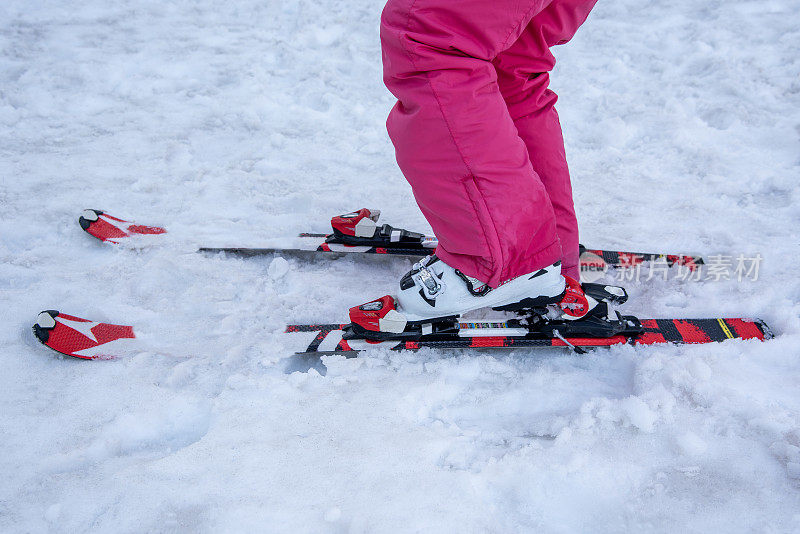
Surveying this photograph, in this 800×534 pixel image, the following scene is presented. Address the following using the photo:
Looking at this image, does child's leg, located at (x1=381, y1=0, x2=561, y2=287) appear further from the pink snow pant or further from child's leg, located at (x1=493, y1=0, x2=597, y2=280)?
child's leg, located at (x1=493, y1=0, x2=597, y2=280)

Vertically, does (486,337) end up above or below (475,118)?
below

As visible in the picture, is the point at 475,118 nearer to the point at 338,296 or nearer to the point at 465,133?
the point at 465,133

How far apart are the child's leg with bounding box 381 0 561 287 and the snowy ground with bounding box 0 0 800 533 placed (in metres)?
0.51

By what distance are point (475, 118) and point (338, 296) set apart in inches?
45.1

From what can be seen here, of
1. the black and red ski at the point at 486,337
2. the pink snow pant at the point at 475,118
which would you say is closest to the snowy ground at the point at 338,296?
the black and red ski at the point at 486,337

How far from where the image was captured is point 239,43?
14.3 feet

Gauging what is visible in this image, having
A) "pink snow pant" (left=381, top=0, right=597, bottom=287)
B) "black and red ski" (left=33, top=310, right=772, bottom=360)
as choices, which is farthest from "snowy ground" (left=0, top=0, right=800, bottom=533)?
"pink snow pant" (left=381, top=0, right=597, bottom=287)

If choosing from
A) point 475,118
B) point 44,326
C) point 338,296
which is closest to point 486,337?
point 338,296

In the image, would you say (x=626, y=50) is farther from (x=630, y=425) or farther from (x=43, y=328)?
(x=43, y=328)

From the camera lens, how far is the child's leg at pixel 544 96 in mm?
1629

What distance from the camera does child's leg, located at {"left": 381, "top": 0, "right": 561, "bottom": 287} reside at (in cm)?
129

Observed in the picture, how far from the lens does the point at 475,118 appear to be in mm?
1390

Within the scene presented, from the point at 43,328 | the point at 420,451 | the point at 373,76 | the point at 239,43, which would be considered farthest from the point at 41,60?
the point at 420,451

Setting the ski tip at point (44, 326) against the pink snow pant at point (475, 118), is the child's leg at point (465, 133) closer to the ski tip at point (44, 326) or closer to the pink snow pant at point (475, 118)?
the pink snow pant at point (475, 118)
